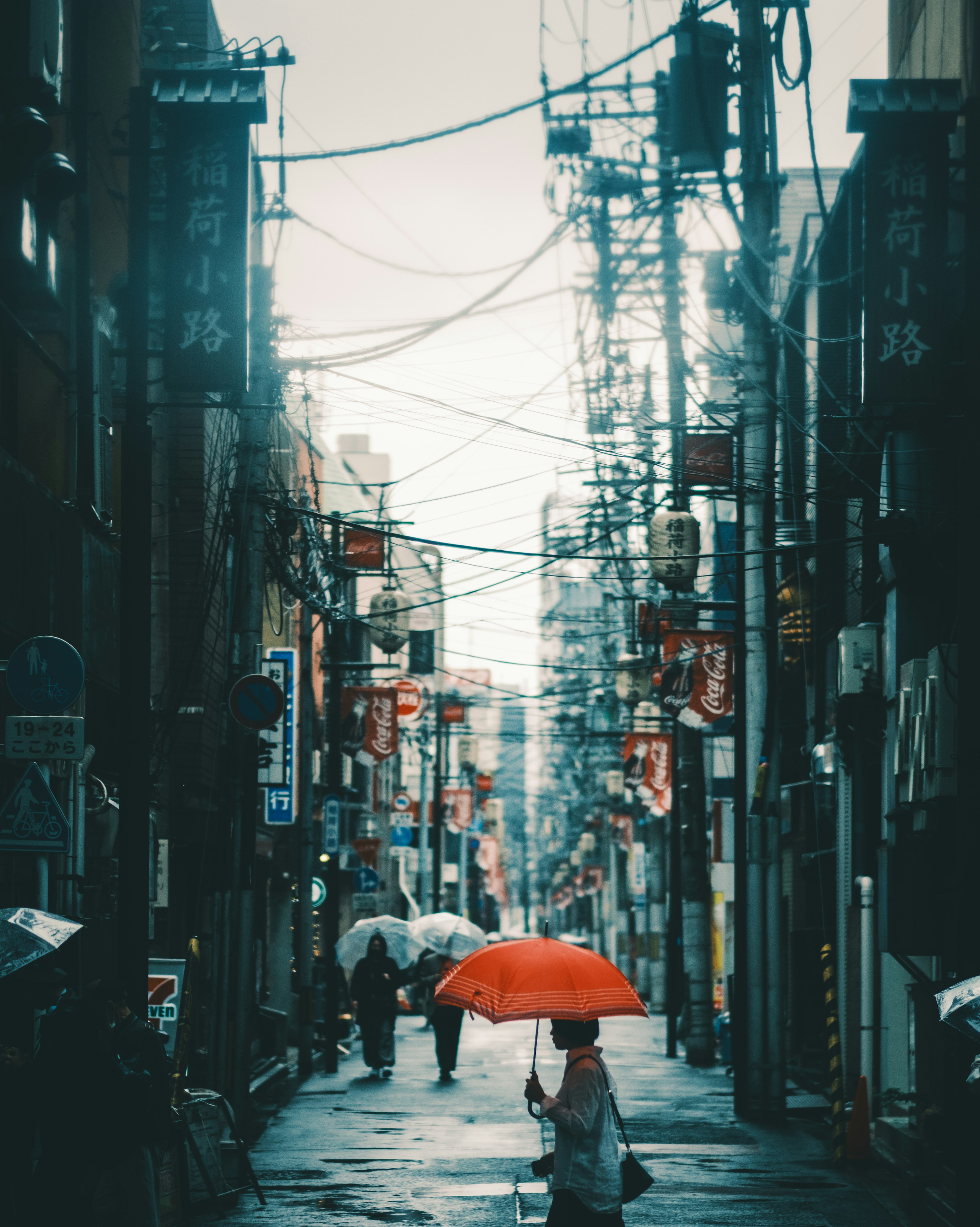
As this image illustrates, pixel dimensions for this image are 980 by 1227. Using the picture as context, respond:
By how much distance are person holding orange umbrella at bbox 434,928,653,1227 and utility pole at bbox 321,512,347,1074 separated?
17114 mm

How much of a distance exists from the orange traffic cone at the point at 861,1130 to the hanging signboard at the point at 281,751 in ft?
30.4

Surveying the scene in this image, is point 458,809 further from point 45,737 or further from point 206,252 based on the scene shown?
point 45,737

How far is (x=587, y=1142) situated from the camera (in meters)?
8.38

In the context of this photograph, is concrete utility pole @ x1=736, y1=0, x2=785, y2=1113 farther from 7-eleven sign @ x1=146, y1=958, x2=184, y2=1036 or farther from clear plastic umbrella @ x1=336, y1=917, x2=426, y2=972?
clear plastic umbrella @ x1=336, y1=917, x2=426, y2=972

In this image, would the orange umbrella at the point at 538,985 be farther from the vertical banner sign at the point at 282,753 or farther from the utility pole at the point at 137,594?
the vertical banner sign at the point at 282,753

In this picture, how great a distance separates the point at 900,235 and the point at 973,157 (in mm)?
2819

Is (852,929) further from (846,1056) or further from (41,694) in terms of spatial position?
(41,694)

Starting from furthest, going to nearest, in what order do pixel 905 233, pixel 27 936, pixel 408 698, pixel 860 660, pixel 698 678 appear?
pixel 408 698 < pixel 698 678 < pixel 860 660 < pixel 905 233 < pixel 27 936

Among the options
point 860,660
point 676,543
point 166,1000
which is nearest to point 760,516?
point 676,543

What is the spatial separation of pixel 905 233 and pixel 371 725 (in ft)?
68.9

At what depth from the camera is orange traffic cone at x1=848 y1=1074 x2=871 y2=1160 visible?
15.7 metres

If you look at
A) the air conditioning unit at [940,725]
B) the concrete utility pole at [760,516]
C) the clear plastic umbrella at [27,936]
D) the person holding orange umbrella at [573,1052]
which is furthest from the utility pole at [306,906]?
the person holding orange umbrella at [573,1052]

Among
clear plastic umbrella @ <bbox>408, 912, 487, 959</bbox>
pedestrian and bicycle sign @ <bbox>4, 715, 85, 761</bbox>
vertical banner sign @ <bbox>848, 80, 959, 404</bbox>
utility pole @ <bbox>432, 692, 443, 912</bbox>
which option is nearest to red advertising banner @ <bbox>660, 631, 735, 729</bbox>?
clear plastic umbrella @ <bbox>408, 912, 487, 959</bbox>

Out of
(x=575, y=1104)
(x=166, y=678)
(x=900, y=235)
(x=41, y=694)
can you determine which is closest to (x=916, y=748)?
(x=900, y=235)
